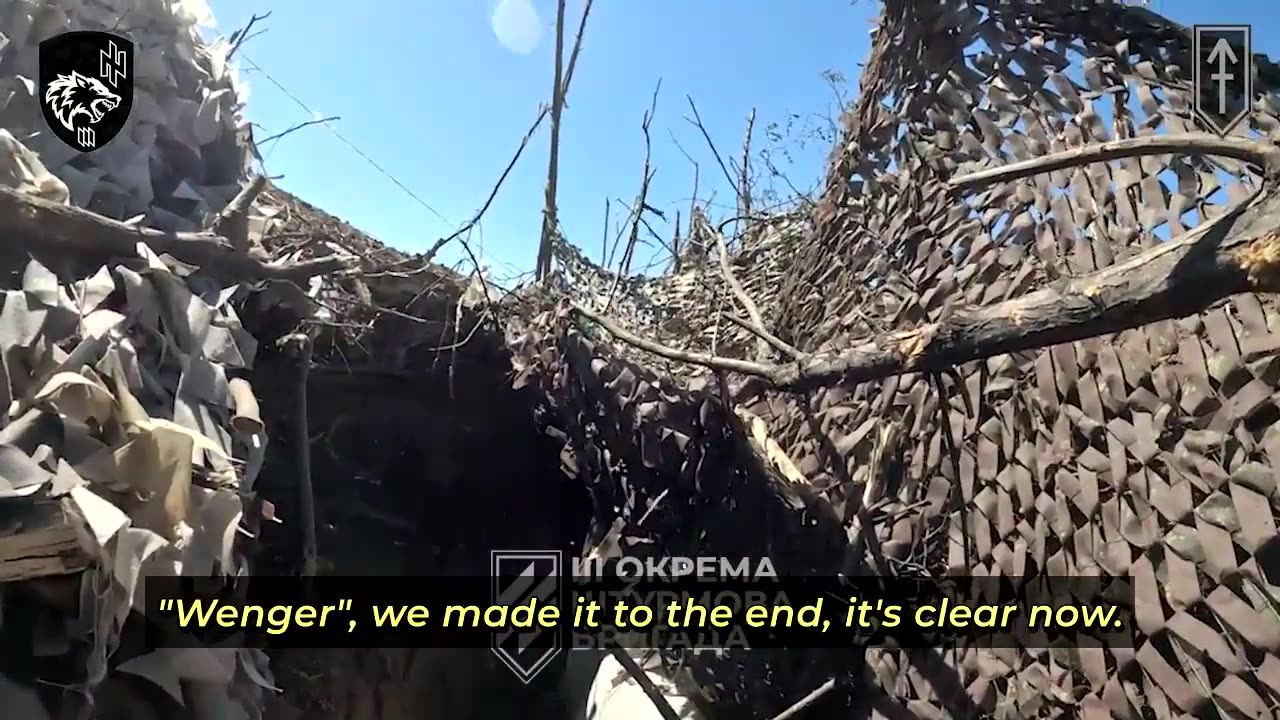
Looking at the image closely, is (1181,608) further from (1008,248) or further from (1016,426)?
(1008,248)

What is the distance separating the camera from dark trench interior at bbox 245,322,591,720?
71.6 inches

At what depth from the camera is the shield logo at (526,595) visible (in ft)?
7.15

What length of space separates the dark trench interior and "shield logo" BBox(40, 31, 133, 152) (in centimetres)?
53

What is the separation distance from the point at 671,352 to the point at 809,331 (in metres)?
0.48

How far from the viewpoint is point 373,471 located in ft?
7.09

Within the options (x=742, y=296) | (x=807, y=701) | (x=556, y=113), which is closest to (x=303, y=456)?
(x=742, y=296)

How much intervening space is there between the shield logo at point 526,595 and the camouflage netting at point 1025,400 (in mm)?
301

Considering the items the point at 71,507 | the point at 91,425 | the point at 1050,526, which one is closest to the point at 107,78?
the point at 91,425

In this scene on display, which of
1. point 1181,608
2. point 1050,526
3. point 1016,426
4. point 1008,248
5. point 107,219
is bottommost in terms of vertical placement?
point 1181,608

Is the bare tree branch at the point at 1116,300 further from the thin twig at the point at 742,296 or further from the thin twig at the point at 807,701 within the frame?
the thin twig at the point at 807,701

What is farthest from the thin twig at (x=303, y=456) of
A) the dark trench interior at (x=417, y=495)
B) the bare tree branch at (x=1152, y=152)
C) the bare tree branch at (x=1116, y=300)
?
the bare tree branch at (x=1152, y=152)

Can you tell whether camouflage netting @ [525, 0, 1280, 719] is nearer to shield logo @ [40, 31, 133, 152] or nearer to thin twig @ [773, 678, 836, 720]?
thin twig @ [773, 678, 836, 720]

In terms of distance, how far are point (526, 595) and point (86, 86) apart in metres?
1.37

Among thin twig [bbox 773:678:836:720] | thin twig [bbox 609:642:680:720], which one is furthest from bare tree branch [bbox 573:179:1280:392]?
thin twig [bbox 609:642:680:720]
